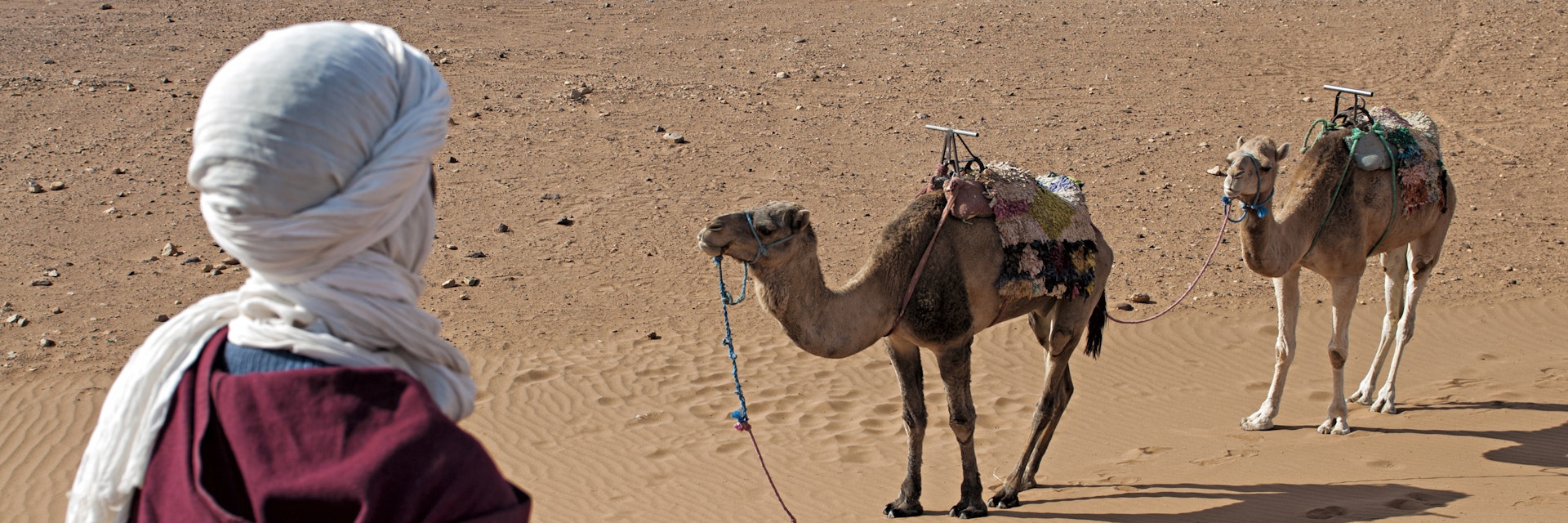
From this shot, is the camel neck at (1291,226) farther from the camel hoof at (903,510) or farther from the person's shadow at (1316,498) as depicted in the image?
the camel hoof at (903,510)

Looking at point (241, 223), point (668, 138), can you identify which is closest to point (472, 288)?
point (668, 138)

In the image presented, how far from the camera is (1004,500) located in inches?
299

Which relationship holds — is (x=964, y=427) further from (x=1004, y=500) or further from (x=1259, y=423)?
(x=1259, y=423)

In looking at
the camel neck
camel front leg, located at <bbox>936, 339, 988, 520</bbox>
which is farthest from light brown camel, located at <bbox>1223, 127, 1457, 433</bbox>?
camel front leg, located at <bbox>936, 339, 988, 520</bbox>

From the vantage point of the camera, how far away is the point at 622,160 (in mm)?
15719

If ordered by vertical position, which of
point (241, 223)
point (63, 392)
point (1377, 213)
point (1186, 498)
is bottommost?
point (63, 392)

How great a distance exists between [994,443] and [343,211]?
24.6 ft

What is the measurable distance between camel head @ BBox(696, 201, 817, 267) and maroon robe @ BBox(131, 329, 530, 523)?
4034mm

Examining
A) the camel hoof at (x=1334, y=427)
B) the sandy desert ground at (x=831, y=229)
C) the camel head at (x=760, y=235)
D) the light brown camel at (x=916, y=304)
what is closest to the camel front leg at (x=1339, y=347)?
the camel hoof at (x=1334, y=427)

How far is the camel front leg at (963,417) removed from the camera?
704 centimetres

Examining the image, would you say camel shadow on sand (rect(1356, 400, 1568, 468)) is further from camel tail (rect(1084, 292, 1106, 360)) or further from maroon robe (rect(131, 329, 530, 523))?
maroon robe (rect(131, 329, 530, 523))

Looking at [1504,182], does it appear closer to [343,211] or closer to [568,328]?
[568,328]

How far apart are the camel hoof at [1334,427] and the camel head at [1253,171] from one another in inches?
78.5

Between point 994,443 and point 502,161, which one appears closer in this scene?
point 994,443
